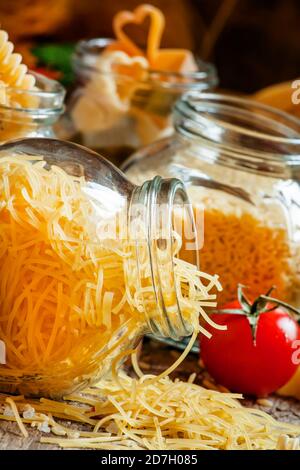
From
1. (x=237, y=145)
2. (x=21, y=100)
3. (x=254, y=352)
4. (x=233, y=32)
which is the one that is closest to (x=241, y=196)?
(x=237, y=145)

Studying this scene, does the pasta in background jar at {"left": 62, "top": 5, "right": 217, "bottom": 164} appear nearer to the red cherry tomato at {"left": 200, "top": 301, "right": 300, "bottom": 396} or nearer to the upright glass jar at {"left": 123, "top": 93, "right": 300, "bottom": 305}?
the upright glass jar at {"left": 123, "top": 93, "right": 300, "bottom": 305}

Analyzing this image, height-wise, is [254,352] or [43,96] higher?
[43,96]

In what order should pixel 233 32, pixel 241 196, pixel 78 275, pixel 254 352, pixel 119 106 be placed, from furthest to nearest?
pixel 233 32, pixel 119 106, pixel 241 196, pixel 254 352, pixel 78 275

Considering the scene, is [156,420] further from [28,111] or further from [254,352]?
[28,111]

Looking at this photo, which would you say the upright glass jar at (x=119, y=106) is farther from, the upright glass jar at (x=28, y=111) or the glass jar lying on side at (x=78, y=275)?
the glass jar lying on side at (x=78, y=275)

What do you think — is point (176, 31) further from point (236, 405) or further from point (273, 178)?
point (236, 405)

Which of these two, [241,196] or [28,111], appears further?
[241,196]
